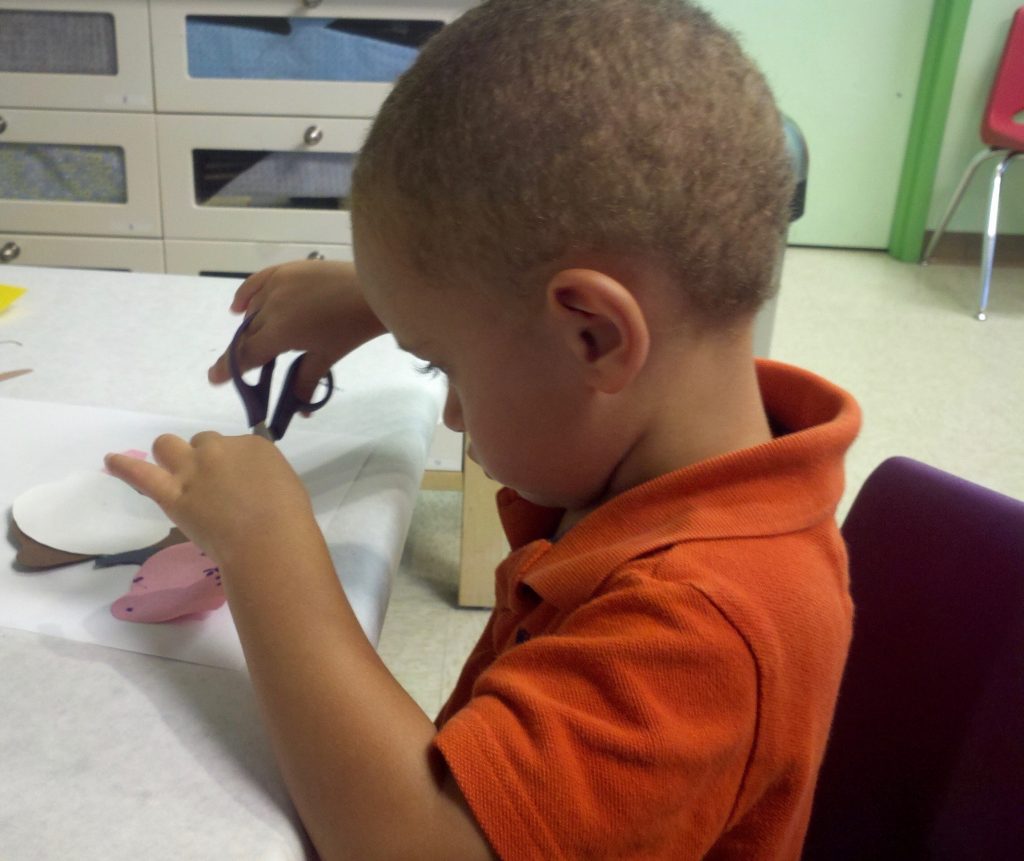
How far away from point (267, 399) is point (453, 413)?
0.61 ft

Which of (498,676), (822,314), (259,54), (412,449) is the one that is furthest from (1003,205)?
(498,676)

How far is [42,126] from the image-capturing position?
5.31 feet

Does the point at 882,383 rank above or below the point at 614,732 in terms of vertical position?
below

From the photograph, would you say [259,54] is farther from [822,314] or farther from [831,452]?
[822,314]

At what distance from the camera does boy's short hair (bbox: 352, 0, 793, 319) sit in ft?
1.36

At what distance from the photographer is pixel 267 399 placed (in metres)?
0.67

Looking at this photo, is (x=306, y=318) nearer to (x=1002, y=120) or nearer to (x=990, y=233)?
(x=990, y=233)

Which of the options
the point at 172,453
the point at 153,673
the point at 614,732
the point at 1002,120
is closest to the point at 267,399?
the point at 172,453

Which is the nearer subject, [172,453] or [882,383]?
[172,453]

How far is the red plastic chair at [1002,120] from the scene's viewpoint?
9.21 feet

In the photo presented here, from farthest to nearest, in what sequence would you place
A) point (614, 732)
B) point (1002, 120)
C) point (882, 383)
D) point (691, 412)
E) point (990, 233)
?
point (1002, 120) → point (990, 233) → point (882, 383) → point (691, 412) → point (614, 732)

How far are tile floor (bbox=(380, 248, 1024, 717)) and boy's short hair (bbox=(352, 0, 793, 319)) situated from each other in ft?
3.25

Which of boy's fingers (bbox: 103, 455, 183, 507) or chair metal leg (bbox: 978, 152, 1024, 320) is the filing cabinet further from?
chair metal leg (bbox: 978, 152, 1024, 320)

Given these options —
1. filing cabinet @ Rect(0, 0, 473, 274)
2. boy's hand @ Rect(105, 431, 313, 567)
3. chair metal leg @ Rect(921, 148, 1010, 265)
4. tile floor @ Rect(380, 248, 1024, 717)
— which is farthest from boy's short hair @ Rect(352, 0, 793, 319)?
chair metal leg @ Rect(921, 148, 1010, 265)
